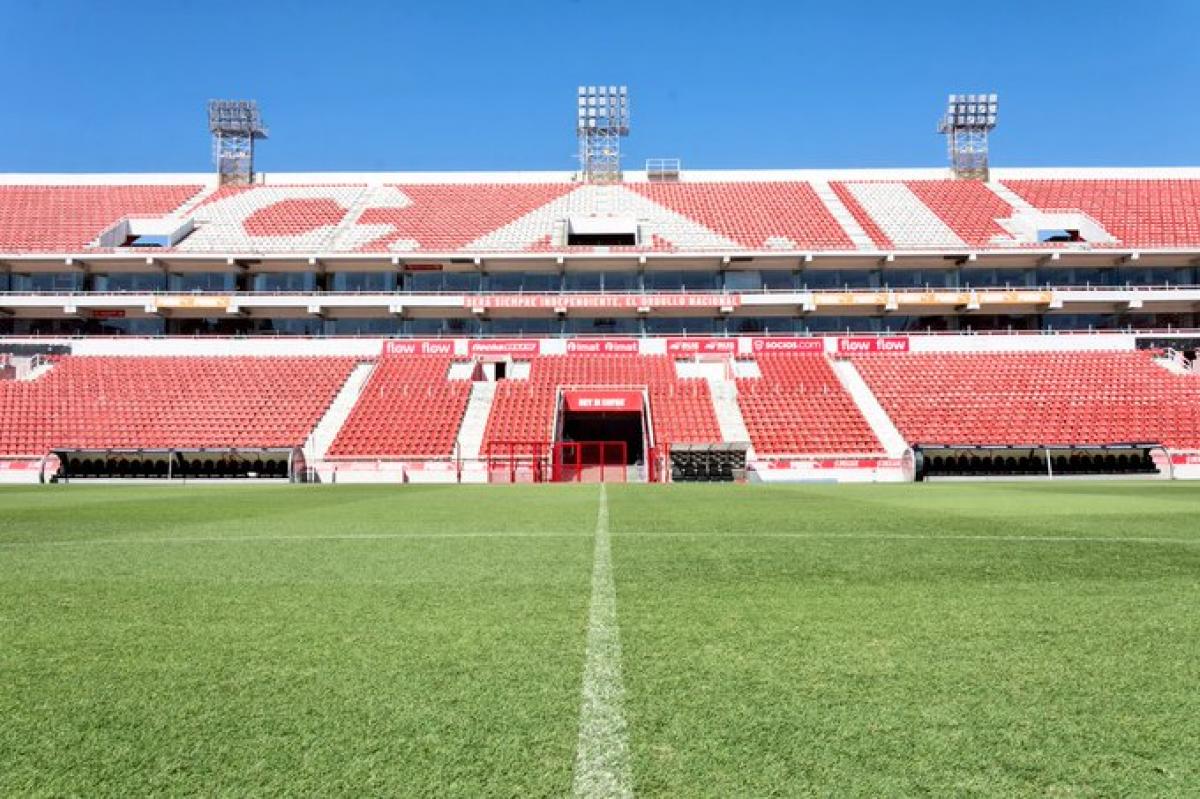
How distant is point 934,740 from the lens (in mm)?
2049

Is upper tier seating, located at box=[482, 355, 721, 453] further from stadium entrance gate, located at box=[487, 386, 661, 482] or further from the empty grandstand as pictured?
stadium entrance gate, located at box=[487, 386, 661, 482]

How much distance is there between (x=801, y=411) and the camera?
2745cm

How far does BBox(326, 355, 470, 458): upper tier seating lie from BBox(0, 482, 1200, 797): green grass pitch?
64.5 ft

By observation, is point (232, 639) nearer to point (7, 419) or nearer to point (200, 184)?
point (7, 419)

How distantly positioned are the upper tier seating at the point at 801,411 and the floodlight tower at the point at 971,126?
18.6m

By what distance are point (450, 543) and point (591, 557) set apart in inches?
55.1

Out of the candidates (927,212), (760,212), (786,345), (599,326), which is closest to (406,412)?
(599,326)

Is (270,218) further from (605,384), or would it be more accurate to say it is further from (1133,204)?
(1133,204)

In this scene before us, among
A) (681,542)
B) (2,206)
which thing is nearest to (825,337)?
(681,542)

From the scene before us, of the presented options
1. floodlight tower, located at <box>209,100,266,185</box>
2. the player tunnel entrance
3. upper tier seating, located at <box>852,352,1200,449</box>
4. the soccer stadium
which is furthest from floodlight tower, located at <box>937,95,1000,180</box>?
→ floodlight tower, located at <box>209,100,266,185</box>

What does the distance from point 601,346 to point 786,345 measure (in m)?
7.66

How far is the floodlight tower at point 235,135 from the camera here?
42.3m

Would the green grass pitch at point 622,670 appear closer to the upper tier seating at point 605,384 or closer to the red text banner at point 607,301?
the upper tier seating at point 605,384

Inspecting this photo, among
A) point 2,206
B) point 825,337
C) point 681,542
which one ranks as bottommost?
point 681,542
